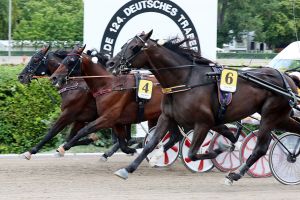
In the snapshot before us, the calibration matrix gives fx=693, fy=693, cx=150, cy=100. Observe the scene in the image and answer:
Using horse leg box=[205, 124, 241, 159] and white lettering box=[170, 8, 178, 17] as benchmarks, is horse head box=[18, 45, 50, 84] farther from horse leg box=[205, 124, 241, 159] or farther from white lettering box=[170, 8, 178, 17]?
horse leg box=[205, 124, 241, 159]

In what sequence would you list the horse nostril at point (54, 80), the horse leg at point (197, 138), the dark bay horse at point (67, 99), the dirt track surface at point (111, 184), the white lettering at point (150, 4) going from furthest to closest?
the white lettering at point (150, 4)
the dark bay horse at point (67, 99)
the horse nostril at point (54, 80)
the horse leg at point (197, 138)
the dirt track surface at point (111, 184)

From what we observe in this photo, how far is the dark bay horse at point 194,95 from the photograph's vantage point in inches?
359

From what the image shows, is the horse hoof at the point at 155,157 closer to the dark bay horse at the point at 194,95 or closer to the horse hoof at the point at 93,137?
the dark bay horse at the point at 194,95

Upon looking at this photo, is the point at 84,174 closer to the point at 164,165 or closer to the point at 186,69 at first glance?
the point at 164,165

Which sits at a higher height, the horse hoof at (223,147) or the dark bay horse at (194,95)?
the dark bay horse at (194,95)

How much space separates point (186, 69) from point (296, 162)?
Answer: 6.62ft

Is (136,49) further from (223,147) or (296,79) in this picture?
(296,79)

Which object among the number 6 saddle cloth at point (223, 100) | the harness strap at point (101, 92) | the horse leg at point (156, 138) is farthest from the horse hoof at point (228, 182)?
the harness strap at point (101, 92)

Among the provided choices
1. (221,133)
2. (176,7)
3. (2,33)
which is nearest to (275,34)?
(2,33)

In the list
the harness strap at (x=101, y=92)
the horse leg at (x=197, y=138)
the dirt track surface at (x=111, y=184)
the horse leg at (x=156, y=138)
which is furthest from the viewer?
the harness strap at (x=101, y=92)

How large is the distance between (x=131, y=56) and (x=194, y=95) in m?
0.98

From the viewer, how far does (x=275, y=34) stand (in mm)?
49375

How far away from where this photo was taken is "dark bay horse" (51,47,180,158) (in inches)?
431

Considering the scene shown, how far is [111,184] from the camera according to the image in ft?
31.1
